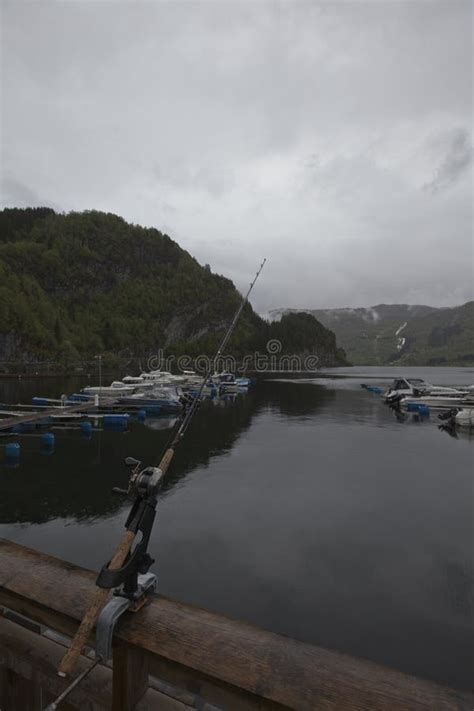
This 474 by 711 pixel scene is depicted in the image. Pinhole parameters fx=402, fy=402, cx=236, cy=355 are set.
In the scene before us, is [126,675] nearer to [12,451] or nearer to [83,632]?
[83,632]

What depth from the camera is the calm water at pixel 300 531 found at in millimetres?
10867

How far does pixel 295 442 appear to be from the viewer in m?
34.7

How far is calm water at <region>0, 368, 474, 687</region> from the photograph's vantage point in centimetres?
1087

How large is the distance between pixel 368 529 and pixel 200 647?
52.8 feet

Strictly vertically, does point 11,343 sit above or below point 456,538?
above

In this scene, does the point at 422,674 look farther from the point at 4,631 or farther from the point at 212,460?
the point at 212,460

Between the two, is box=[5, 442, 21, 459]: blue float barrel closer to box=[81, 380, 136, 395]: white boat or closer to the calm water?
the calm water

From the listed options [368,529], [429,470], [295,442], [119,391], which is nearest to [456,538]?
[368,529]

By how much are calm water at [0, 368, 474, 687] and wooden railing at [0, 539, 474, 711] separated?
8950 millimetres

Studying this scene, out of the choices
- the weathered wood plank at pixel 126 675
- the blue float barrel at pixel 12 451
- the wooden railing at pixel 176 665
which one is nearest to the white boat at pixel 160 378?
the blue float barrel at pixel 12 451

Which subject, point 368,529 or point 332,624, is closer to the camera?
point 332,624

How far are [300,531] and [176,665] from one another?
15021mm

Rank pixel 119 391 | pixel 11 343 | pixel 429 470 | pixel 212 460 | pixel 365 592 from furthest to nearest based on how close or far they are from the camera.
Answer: pixel 11 343 < pixel 119 391 < pixel 212 460 < pixel 429 470 < pixel 365 592

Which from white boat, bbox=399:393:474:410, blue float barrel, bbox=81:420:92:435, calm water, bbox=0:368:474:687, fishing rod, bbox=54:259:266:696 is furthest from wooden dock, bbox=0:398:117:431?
white boat, bbox=399:393:474:410
